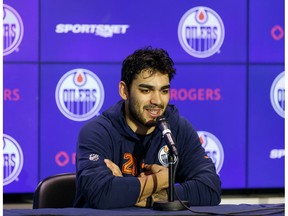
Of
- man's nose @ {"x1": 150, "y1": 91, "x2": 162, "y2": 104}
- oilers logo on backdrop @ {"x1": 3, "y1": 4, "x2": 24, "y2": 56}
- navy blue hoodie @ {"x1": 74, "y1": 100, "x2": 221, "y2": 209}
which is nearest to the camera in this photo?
navy blue hoodie @ {"x1": 74, "y1": 100, "x2": 221, "y2": 209}

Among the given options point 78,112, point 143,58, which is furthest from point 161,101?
point 78,112

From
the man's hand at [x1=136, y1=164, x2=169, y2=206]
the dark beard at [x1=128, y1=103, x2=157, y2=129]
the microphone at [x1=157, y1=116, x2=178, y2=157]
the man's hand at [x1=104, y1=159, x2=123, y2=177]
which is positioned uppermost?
the dark beard at [x1=128, y1=103, x2=157, y2=129]

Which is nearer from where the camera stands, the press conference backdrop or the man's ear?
the man's ear

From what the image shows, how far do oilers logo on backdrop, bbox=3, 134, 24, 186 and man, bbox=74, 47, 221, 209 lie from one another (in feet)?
6.41

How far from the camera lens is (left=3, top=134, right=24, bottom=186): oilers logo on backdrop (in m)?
5.11

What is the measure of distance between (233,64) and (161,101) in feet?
7.49

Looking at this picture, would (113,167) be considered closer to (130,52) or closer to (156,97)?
(156,97)

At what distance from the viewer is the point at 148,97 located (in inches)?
126

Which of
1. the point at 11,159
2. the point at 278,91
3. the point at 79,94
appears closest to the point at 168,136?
the point at 79,94

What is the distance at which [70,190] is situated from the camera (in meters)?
3.35

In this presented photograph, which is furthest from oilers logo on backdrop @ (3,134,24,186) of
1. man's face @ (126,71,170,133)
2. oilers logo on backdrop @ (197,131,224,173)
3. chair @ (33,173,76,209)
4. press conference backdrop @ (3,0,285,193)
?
man's face @ (126,71,170,133)

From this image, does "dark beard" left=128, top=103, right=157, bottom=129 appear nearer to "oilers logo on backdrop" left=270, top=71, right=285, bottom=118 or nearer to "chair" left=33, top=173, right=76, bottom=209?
"chair" left=33, top=173, right=76, bottom=209

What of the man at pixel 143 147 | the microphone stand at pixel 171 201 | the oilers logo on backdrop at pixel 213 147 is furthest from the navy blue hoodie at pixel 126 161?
the oilers logo on backdrop at pixel 213 147

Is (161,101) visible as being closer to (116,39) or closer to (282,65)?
(116,39)
